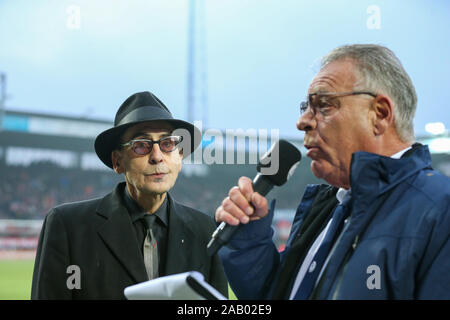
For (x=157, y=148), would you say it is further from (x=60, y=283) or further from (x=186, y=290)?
(x=186, y=290)

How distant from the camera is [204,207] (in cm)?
2259

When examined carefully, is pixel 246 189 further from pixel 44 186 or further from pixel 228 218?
pixel 44 186

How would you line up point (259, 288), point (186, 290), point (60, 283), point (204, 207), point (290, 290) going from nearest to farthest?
point (186, 290), point (290, 290), point (259, 288), point (60, 283), point (204, 207)

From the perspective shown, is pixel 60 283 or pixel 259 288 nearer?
pixel 259 288

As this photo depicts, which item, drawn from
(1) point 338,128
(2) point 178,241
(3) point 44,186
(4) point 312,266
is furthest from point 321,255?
(3) point 44,186

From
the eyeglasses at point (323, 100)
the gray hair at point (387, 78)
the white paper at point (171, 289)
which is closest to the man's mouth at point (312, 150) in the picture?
the eyeglasses at point (323, 100)

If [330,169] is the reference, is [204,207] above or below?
below

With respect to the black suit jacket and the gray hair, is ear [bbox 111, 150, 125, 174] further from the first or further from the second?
the gray hair

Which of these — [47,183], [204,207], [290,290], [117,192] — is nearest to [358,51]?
[290,290]

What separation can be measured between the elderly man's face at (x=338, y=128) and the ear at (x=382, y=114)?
0.02 m

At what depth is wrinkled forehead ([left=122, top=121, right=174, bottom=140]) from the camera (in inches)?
91.7

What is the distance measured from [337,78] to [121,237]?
3.93 feet

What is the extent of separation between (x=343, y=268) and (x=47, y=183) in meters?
23.6

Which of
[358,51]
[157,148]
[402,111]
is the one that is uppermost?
[358,51]
